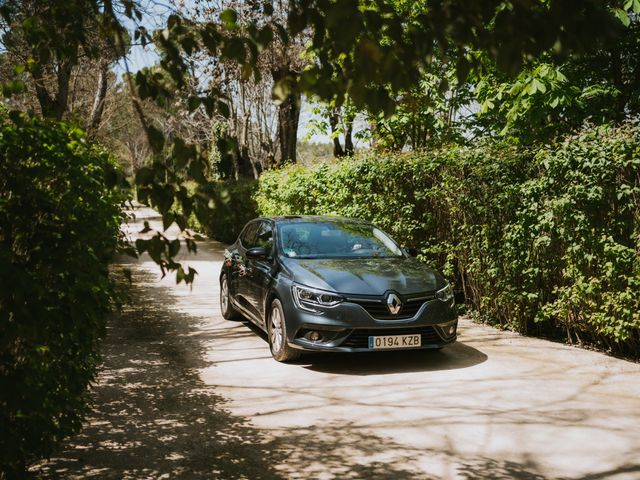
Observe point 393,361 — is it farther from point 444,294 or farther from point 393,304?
point 444,294

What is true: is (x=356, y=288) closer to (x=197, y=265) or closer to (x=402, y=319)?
(x=402, y=319)

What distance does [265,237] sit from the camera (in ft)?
28.9

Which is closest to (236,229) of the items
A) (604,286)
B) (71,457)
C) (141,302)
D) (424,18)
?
(141,302)

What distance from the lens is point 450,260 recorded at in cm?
1039

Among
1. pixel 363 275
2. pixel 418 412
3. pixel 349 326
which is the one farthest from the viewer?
pixel 363 275

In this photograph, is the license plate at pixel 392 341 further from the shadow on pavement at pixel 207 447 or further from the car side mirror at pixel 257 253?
the car side mirror at pixel 257 253

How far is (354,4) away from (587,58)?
561 inches

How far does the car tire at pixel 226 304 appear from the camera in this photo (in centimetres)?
990

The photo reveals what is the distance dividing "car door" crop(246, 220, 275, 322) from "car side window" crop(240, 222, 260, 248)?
0.32 metres

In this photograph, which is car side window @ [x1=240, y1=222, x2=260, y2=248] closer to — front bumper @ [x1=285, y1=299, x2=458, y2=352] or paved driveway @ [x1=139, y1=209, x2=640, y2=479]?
paved driveway @ [x1=139, y1=209, x2=640, y2=479]

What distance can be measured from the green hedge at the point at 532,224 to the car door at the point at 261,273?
2.91 meters

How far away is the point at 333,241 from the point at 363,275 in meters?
1.21

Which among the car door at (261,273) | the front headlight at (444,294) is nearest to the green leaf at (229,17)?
the front headlight at (444,294)

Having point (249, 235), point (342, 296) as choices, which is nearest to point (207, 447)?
point (342, 296)
